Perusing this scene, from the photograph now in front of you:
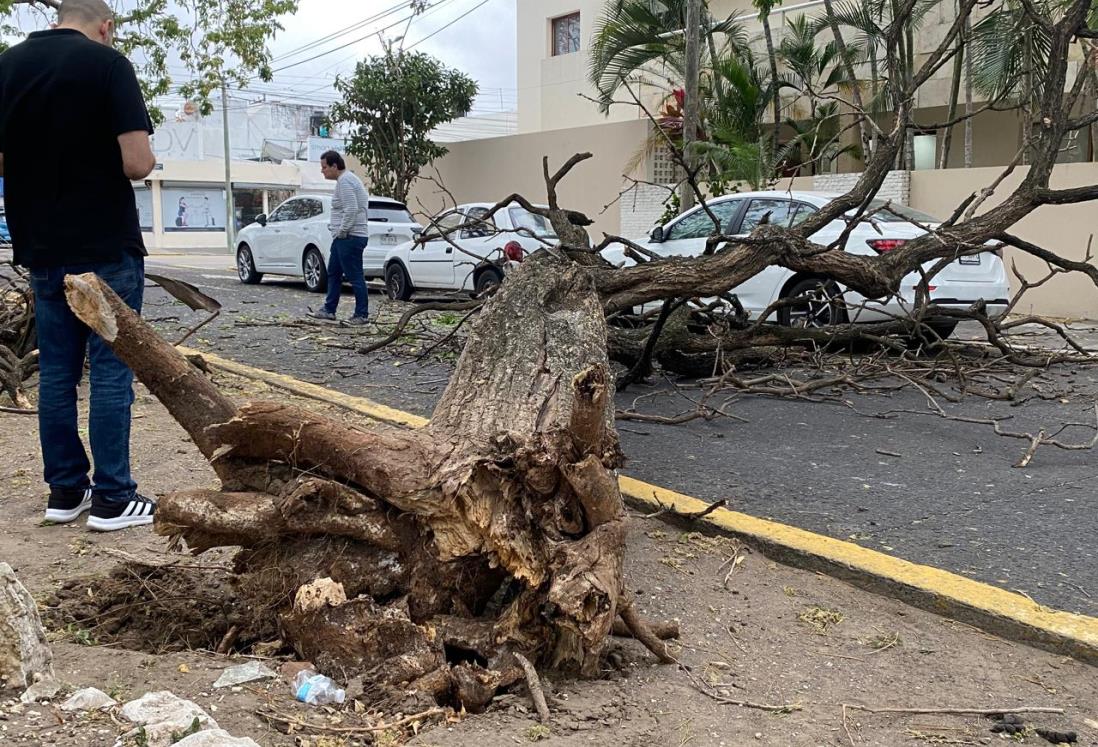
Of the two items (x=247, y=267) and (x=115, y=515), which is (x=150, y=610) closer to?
(x=115, y=515)

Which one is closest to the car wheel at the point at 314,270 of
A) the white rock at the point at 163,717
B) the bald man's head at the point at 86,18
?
the bald man's head at the point at 86,18

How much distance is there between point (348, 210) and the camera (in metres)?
10.3

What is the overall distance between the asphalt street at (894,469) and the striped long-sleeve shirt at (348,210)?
2.66 metres

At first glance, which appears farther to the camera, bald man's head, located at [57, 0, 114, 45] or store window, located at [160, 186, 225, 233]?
store window, located at [160, 186, 225, 233]

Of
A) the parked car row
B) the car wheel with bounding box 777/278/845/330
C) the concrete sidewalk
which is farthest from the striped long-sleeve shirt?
the concrete sidewalk

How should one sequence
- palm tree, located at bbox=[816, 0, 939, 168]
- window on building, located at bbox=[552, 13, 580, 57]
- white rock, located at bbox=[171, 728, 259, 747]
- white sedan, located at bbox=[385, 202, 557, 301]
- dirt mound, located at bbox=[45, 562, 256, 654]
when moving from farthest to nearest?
window on building, located at bbox=[552, 13, 580, 57] < palm tree, located at bbox=[816, 0, 939, 168] < white sedan, located at bbox=[385, 202, 557, 301] < dirt mound, located at bbox=[45, 562, 256, 654] < white rock, located at bbox=[171, 728, 259, 747]

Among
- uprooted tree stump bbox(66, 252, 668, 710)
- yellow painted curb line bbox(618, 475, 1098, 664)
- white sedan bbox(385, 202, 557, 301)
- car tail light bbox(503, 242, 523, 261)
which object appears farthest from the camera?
white sedan bbox(385, 202, 557, 301)

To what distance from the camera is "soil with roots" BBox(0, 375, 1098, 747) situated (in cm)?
246

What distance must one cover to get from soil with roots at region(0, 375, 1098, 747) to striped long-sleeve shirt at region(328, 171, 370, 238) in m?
6.63

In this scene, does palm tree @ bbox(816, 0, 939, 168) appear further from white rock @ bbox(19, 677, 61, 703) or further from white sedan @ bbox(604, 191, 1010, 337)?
white rock @ bbox(19, 677, 61, 703)

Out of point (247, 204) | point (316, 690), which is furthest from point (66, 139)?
point (247, 204)

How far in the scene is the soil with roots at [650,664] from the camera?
2457 mm

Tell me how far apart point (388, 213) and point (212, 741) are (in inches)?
578

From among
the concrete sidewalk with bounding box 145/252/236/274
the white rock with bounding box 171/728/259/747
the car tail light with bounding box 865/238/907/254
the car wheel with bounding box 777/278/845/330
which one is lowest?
the concrete sidewalk with bounding box 145/252/236/274
